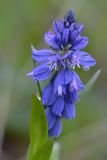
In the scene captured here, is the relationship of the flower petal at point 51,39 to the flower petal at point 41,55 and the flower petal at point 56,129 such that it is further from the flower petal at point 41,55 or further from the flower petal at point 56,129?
the flower petal at point 56,129

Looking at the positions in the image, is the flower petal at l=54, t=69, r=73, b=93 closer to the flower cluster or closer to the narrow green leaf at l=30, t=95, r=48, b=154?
the flower cluster

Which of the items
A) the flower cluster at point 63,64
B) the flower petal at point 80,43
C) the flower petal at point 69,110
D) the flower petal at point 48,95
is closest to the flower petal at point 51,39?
the flower cluster at point 63,64

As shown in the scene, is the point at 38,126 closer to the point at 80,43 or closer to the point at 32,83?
the point at 80,43

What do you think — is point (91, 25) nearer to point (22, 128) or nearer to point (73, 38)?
point (22, 128)

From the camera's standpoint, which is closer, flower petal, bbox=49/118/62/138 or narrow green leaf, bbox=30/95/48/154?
narrow green leaf, bbox=30/95/48/154

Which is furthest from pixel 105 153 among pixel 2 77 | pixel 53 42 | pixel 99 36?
pixel 53 42

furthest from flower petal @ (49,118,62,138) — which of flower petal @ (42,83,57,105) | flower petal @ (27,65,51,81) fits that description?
flower petal @ (27,65,51,81)
